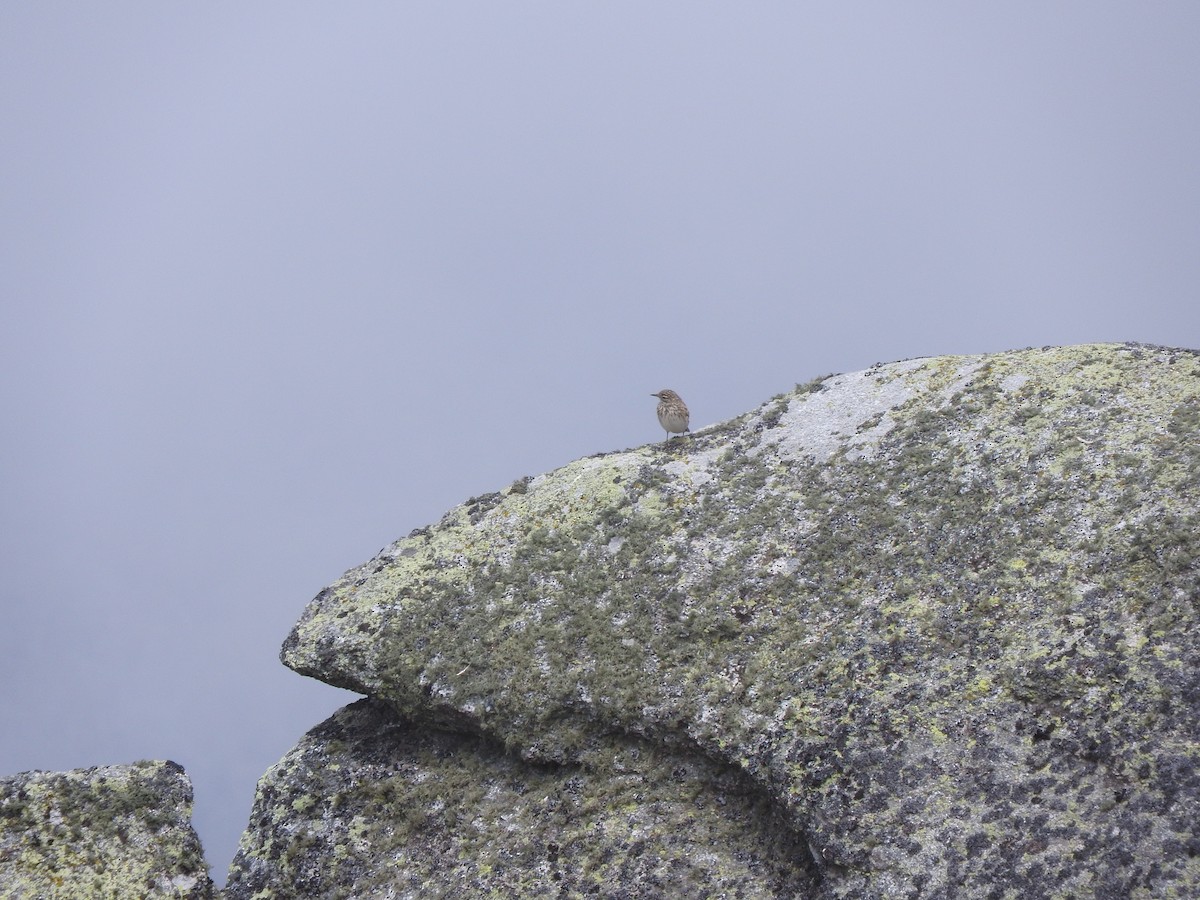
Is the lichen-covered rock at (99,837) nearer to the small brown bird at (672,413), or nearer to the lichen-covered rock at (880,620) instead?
the lichen-covered rock at (880,620)

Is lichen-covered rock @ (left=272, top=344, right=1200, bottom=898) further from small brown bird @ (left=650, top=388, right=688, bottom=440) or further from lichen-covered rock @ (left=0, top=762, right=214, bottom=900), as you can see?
lichen-covered rock @ (left=0, top=762, right=214, bottom=900)

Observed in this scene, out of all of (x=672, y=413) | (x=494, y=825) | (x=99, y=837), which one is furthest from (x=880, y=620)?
(x=99, y=837)

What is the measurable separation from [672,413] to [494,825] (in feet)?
26.1

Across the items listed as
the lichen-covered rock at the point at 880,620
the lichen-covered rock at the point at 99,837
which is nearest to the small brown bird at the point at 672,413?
the lichen-covered rock at the point at 880,620

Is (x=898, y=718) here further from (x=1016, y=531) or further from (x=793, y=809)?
(x=1016, y=531)

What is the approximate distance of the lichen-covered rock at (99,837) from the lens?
12.3m

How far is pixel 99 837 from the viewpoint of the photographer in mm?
12711

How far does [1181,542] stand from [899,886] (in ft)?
15.6

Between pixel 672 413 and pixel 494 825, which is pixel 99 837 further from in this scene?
pixel 672 413

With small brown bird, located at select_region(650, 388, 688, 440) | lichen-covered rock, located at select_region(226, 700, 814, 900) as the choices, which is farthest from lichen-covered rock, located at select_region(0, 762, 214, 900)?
small brown bird, located at select_region(650, 388, 688, 440)

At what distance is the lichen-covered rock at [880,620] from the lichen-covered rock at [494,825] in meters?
0.23

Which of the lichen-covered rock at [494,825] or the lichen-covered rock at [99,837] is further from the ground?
the lichen-covered rock at [99,837]

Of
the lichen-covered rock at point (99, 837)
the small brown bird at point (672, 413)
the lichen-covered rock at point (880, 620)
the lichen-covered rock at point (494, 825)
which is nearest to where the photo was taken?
the lichen-covered rock at point (880, 620)

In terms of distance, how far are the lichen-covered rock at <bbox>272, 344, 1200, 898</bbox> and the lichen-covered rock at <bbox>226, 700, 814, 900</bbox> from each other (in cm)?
23
